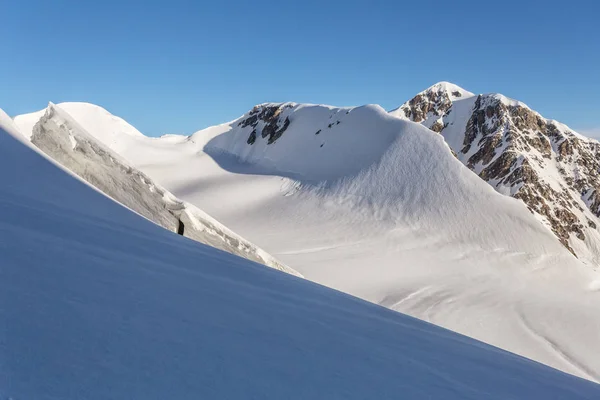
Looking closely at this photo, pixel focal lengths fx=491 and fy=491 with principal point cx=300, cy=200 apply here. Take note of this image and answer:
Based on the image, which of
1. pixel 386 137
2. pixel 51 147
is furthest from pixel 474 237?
pixel 51 147

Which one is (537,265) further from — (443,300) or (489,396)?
(489,396)

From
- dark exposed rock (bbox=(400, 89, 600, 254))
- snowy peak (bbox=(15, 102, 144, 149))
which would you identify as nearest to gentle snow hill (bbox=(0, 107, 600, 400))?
snowy peak (bbox=(15, 102, 144, 149))

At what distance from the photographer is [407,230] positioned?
25.8 m

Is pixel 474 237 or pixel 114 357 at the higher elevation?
pixel 474 237

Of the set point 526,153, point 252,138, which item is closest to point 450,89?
point 526,153

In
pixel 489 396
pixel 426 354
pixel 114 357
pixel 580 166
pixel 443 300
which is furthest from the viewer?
pixel 580 166

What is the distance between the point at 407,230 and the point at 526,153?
49.1 meters

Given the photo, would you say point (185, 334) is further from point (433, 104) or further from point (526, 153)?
point (433, 104)

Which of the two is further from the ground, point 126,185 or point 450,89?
point 450,89

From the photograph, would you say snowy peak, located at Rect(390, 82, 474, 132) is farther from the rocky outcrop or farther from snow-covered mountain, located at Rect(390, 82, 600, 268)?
the rocky outcrop

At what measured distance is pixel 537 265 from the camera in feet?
78.3

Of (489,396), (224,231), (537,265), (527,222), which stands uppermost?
(527,222)

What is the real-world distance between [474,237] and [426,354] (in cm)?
2247

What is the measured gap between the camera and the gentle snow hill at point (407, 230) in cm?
1709
